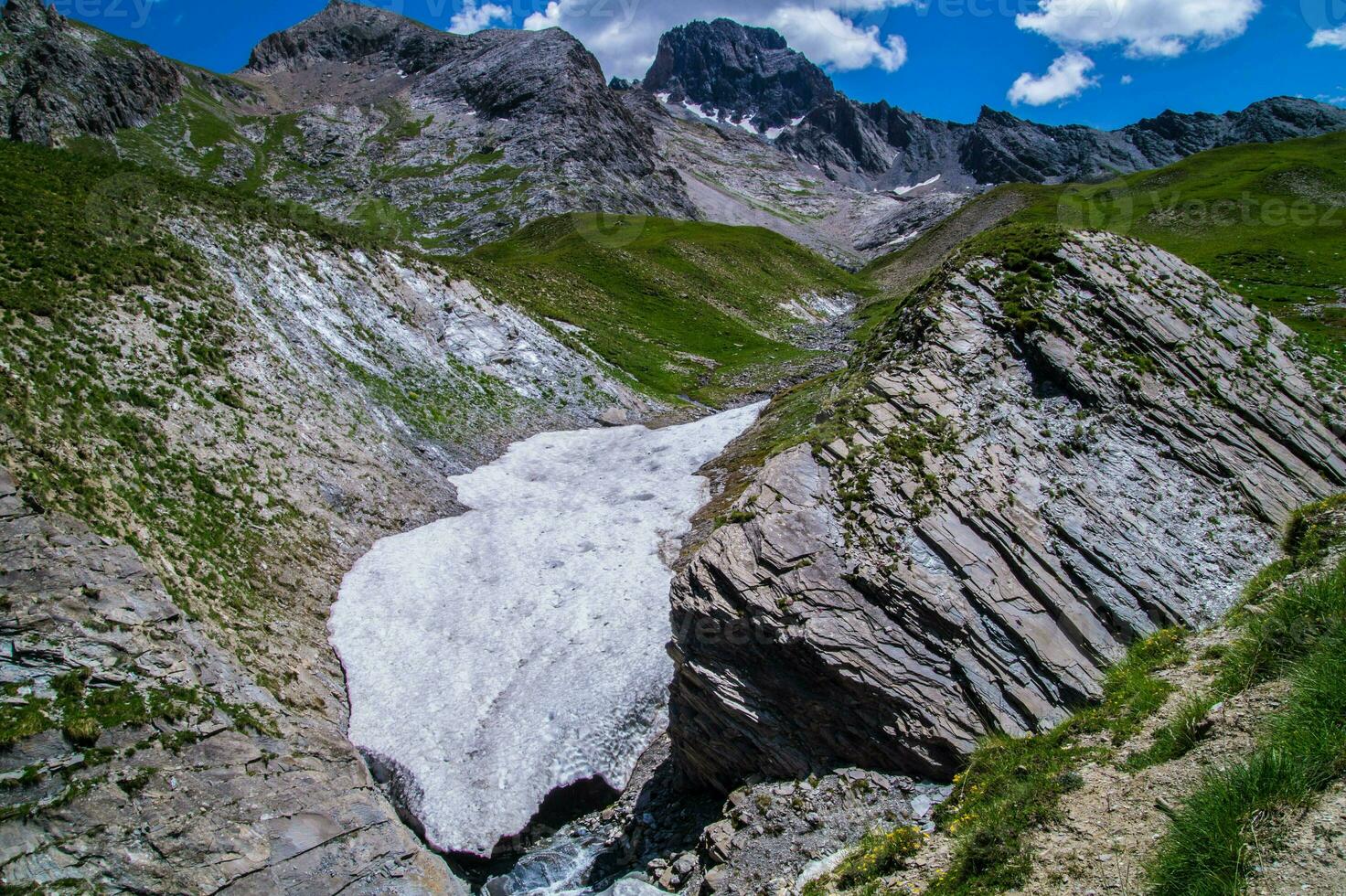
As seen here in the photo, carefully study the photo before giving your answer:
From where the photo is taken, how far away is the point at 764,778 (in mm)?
16000

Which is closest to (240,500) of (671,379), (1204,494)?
(1204,494)

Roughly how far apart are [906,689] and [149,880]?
50.4 feet

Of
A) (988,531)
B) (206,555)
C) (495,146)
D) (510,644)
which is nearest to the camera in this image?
(988,531)

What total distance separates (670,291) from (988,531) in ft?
219

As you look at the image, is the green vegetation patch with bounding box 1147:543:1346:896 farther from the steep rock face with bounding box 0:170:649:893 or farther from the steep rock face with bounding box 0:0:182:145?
the steep rock face with bounding box 0:0:182:145

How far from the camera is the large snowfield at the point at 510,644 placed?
20000 mm

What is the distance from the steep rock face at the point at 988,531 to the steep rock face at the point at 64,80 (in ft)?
496

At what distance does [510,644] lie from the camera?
24797mm

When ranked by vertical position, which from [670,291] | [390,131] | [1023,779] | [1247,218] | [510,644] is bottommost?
[510,644]

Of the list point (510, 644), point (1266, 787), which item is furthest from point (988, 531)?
point (510, 644)

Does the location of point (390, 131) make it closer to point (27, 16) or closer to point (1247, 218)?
point (27, 16)

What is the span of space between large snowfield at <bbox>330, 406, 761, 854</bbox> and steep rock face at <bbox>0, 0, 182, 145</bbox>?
13603cm

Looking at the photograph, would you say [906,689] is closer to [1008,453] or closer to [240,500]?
[1008,453]

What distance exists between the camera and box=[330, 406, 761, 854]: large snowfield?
787 inches
